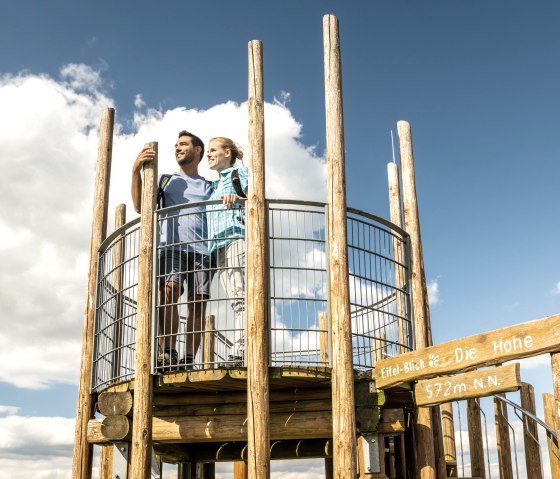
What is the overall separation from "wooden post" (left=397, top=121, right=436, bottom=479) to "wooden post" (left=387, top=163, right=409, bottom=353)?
205 millimetres

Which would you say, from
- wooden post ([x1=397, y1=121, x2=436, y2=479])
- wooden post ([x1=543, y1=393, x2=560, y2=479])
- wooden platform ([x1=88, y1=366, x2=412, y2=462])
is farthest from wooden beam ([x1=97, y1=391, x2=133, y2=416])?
wooden post ([x1=543, y1=393, x2=560, y2=479])

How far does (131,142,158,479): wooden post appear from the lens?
8.62 metres

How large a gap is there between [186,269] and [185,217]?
2.53ft

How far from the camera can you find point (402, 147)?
39.0ft

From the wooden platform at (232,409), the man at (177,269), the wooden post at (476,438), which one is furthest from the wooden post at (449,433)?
the man at (177,269)

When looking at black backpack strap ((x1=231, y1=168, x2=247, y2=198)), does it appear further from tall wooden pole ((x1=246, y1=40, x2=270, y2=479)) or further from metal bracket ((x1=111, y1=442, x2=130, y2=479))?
metal bracket ((x1=111, y1=442, x2=130, y2=479))

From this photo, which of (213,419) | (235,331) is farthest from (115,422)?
(235,331)

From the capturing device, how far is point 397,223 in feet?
41.7

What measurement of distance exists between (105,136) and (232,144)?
6.56 ft

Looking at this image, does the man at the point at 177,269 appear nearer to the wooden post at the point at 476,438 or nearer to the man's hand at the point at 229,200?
the man's hand at the point at 229,200

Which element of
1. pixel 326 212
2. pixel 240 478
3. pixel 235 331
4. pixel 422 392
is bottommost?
pixel 240 478

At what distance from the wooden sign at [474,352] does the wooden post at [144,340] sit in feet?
8.67

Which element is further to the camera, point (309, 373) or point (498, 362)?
point (309, 373)

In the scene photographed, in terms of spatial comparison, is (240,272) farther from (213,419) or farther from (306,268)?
(213,419)
